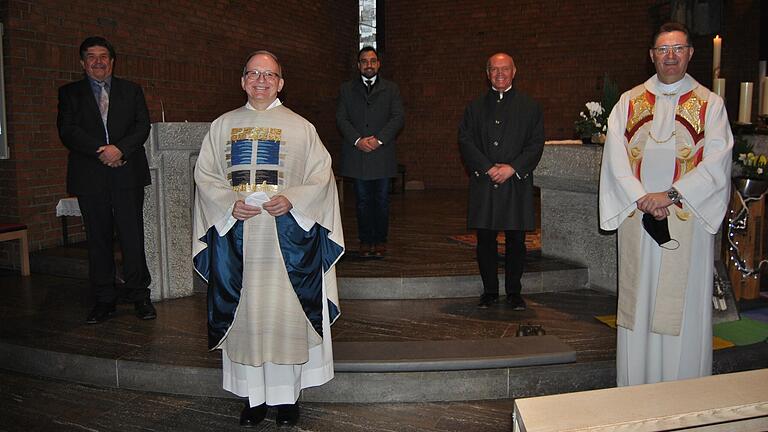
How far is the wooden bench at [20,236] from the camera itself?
577 cm

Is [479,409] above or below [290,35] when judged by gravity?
below

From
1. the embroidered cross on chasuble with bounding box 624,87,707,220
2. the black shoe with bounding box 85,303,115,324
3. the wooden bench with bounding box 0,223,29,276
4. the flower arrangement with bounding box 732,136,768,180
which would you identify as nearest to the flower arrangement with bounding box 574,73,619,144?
the flower arrangement with bounding box 732,136,768,180

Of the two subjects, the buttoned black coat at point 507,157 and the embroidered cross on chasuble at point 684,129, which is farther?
the buttoned black coat at point 507,157

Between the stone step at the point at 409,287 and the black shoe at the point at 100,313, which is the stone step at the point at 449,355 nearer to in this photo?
the stone step at the point at 409,287

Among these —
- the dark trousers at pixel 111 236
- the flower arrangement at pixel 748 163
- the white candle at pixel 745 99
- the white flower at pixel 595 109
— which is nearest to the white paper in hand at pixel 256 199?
the dark trousers at pixel 111 236

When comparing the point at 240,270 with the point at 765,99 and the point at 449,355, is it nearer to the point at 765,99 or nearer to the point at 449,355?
the point at 449,355

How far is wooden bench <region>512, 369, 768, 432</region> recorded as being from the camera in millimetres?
1546

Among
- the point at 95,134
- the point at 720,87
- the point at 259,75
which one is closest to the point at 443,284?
the point at 720,87

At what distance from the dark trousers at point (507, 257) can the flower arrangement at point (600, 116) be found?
3.55 feet

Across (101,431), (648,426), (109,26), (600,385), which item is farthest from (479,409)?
(109,26)

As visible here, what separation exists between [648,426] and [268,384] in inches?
83.6

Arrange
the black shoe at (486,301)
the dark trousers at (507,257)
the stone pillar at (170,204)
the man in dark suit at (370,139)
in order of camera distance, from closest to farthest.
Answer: the dark trousers at (507,257)
the black shoe at (486,301)
the stone pillar at (170,204)
the man in dark suit at (370,139)

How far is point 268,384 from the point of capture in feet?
10.9

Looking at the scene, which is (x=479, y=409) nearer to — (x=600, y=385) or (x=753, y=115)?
(x=600, y=385)
